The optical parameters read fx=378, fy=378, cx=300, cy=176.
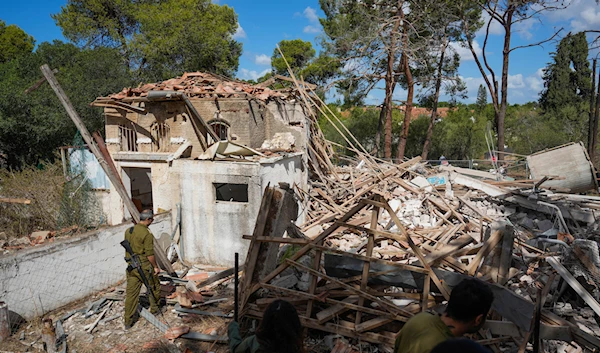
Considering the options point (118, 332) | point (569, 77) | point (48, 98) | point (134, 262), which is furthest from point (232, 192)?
point (569, 77)

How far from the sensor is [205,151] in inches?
458

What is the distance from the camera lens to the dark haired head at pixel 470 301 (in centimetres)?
243

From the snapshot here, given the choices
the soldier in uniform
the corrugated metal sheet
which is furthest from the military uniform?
the corrugated metal sheet

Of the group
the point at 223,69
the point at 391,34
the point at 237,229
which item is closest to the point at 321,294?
the point at 237,229

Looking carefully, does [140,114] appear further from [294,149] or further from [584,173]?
[584,173]

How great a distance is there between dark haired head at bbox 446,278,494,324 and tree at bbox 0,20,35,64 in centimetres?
3464

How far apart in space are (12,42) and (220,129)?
26001 millimetres

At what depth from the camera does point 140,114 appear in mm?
13523

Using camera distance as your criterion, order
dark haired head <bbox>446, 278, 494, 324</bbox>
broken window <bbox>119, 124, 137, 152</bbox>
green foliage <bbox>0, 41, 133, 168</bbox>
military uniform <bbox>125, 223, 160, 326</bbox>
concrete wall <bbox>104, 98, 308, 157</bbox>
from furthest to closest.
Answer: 1. green foliage <bbox>0, 41, 133, 168</bbox>
2. broken window <bbox>119, 124, 137, 152</bbox>
3. concrete wall <bbox>104, 98, 308, 157</bbox>
4. military uniform <bbox>125, 223, 160, 326</bbox>
5. dark haired head <bbox>446, 278, 494, 324</bbox>

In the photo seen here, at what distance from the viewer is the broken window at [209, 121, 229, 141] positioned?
13281mm

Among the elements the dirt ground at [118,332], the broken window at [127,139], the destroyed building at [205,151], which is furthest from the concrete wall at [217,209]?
the broken window at [127,139]

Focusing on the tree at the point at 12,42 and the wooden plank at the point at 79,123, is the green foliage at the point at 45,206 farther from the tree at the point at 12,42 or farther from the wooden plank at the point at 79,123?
the tree at the point at 12,42

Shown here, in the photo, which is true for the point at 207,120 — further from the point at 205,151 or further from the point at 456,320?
the point at 456,320

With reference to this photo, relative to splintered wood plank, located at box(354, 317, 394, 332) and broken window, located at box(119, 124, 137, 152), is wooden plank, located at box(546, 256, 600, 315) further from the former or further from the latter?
broken window, located at box(119, 124, 137, 152)
